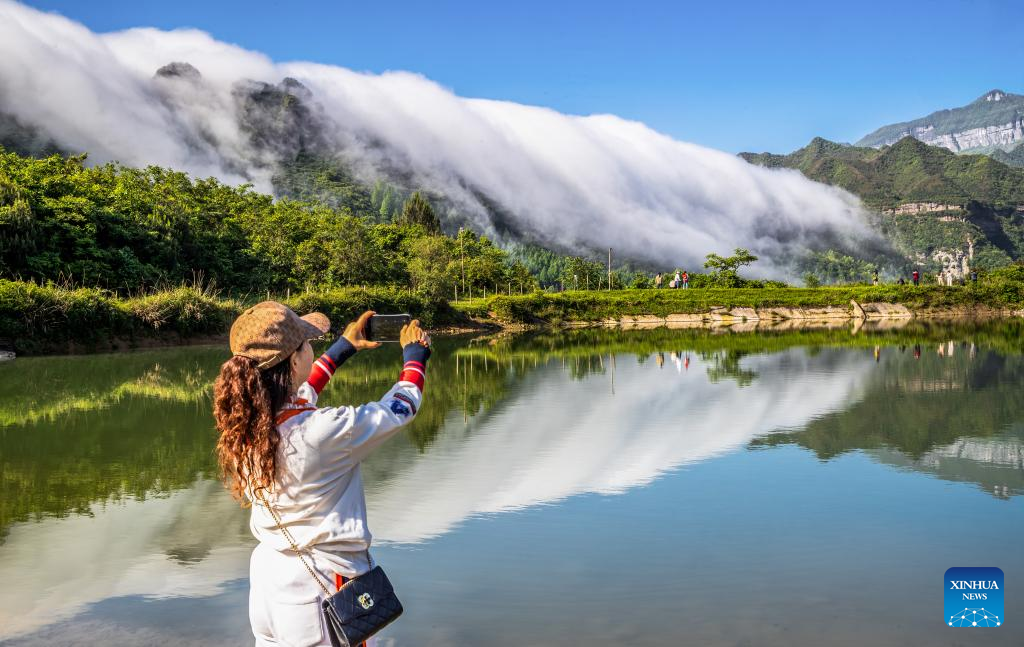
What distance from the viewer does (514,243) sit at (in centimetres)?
19675

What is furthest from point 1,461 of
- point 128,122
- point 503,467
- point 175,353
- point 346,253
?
point 128,122

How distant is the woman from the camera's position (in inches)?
109

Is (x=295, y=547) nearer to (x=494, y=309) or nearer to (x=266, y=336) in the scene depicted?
(x=266, y=336)

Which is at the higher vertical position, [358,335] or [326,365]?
[358,335]

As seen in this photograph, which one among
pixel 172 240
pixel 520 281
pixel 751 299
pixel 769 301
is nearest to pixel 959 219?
pixel 520 281

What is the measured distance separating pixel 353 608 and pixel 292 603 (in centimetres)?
20

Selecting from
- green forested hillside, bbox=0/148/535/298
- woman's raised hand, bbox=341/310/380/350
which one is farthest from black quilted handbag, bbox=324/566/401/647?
green forested hillside, bbox=0/148/535/298

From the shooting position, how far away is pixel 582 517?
7.02 m

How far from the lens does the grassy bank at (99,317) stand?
24.2m

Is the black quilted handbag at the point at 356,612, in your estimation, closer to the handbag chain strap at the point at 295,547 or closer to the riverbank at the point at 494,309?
the handbag chain strap at the point at 295,547

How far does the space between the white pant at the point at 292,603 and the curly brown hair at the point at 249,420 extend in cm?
27

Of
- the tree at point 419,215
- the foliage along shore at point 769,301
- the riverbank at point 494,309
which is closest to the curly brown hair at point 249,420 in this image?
the riverbank at point 494,309

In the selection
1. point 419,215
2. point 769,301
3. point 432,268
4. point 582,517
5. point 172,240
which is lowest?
point 582,517

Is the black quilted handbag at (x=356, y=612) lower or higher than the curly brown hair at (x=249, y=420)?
lower
